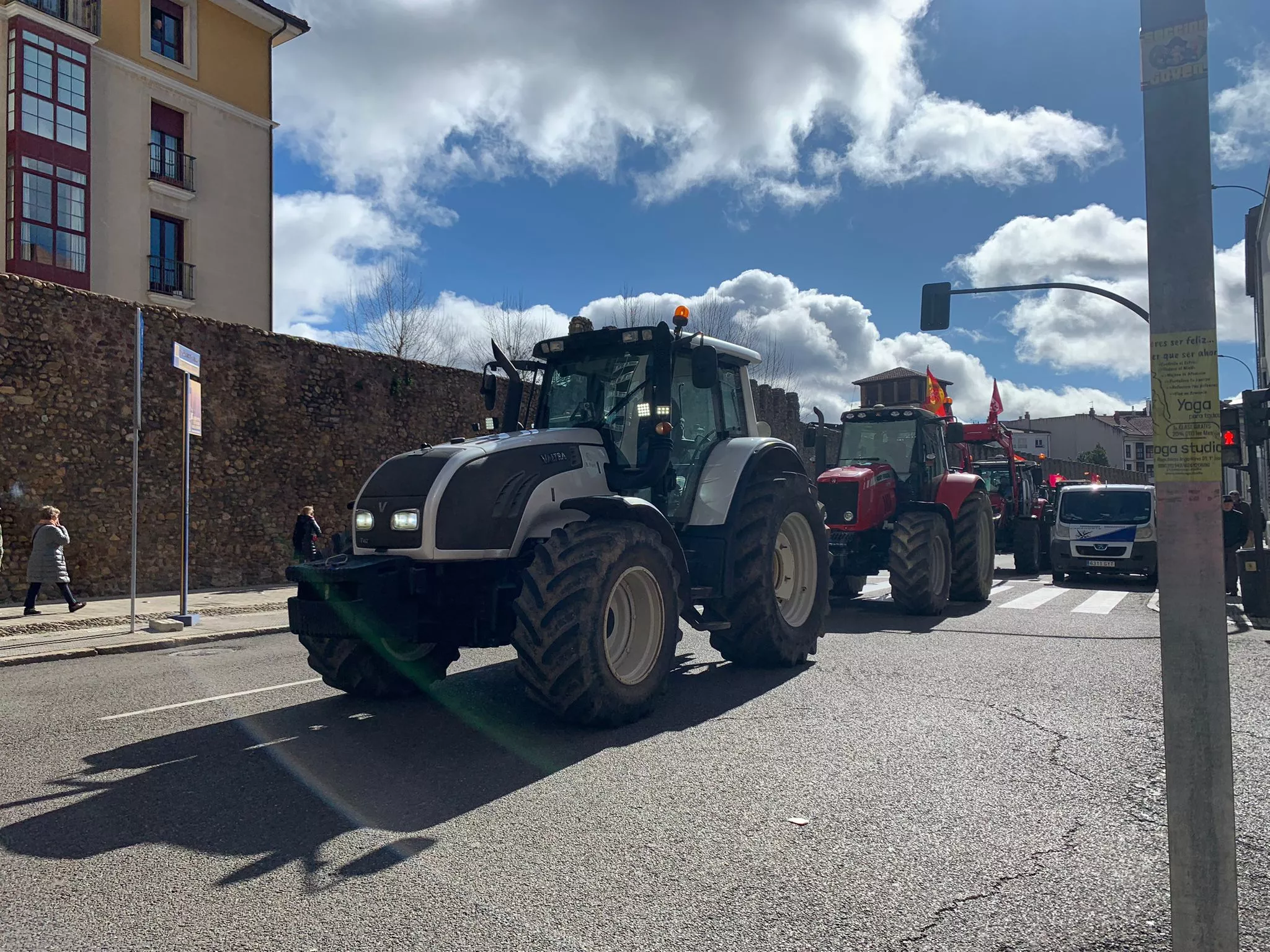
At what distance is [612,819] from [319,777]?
5.37ft

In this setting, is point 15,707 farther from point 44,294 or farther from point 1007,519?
point 1007,519

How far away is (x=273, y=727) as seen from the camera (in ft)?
19.7

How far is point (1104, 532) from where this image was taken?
17281 millimetres

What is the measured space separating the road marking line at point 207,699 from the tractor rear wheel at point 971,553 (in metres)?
8.90

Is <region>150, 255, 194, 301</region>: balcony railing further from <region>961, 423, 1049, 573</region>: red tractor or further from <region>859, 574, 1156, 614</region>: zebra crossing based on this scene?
<region>961, 423, 1049, 573</region>: red tractor

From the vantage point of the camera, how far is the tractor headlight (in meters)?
5.91

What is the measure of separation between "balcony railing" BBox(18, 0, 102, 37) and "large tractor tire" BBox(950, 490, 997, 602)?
2570 centimetres

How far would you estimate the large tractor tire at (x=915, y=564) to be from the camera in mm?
11562

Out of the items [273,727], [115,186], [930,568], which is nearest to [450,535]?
[273,727]

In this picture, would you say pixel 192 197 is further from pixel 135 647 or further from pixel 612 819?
pixel 612 819

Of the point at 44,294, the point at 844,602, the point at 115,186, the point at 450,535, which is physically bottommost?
the point at 844,602

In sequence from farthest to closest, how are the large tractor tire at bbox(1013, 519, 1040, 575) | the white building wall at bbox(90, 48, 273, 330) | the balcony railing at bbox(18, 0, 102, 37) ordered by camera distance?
the white building wall at bbox(90, 48, 273, 330) < the balcony railing at bbox(18, 0, 102, 37) < the large tractor tire at bbox(1013, 519, 1040, 575)

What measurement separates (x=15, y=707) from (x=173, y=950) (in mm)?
4832

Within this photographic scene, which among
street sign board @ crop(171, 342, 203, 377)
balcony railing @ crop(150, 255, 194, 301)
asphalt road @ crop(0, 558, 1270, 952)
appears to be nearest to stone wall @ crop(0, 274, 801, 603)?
street sign board @ crop(171, 342, 203, 377)
